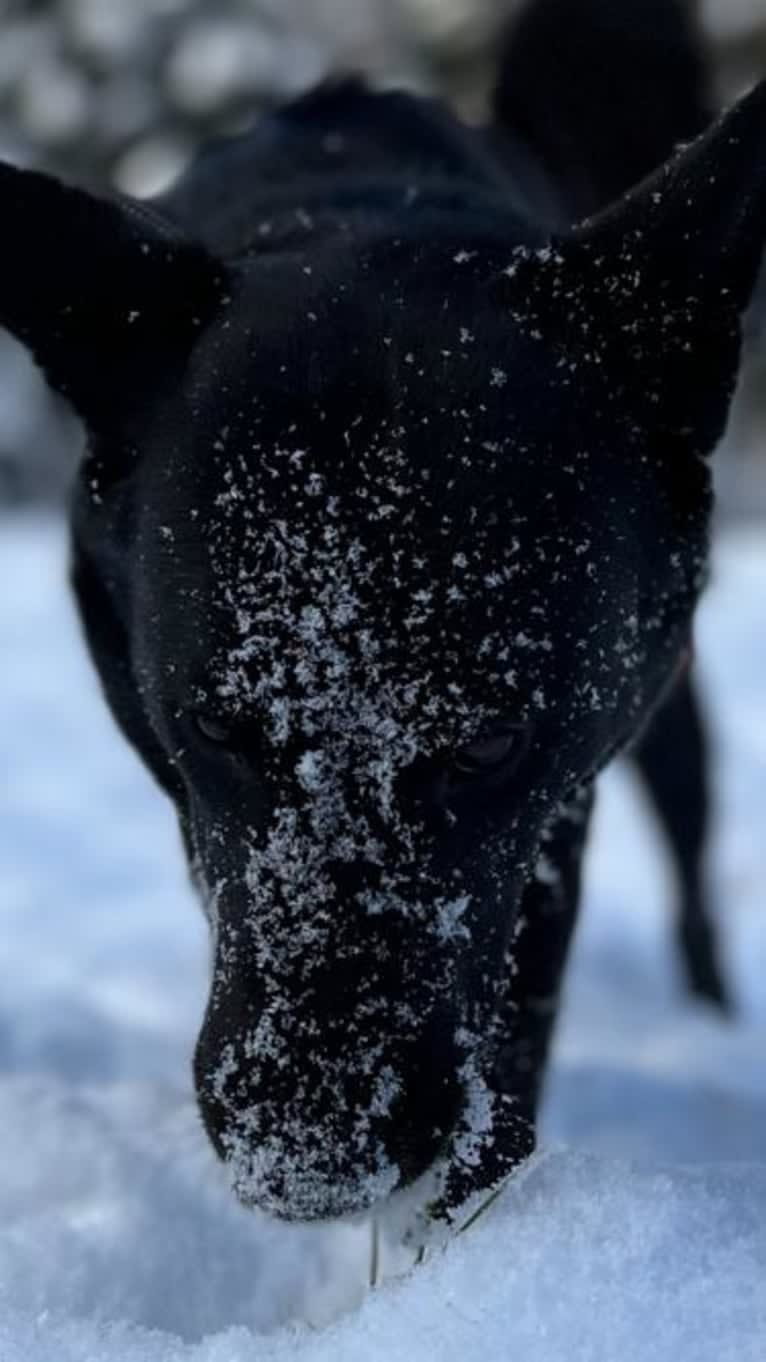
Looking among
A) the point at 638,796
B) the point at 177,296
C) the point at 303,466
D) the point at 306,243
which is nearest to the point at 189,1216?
the point at 303,466

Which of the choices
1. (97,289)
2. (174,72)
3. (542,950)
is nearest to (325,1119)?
(542,950)

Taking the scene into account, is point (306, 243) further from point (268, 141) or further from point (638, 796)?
point (638, 796)

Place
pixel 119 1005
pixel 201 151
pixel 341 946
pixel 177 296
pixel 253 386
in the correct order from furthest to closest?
pixel 119 1005, pixel 201 151, pixel 177 296, pixel 253 386, pixel 341 946

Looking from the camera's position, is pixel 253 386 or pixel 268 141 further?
pixel 268 141

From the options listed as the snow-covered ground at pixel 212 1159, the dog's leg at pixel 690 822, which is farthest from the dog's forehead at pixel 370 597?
the dog's leg at pixel 690 822

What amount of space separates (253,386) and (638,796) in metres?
1.74

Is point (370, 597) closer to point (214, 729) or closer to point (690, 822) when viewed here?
point (214, 729)

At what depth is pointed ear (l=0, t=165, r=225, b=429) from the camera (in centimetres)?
144

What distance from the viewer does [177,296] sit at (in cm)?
151

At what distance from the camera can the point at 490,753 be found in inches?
52.9

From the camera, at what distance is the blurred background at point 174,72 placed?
22.5ft

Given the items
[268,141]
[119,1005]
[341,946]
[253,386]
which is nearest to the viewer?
[341,946]

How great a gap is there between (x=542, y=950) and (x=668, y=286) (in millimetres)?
637

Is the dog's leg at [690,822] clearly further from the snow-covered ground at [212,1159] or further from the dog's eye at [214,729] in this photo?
the dog's eye at [214,729]
